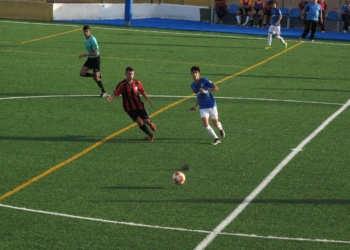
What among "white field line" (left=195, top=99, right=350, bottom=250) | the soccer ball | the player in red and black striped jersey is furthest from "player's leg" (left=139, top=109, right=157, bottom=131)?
the soccer ball

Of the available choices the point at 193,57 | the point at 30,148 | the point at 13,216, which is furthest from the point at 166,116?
the point at 193,57

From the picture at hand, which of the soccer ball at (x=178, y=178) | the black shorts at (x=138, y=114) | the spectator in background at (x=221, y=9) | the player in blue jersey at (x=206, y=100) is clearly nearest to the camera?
the soccer ball at (x=178, y=178)

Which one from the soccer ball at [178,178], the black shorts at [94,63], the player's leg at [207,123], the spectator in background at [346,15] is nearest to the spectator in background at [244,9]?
the spectator in background at [346,15]

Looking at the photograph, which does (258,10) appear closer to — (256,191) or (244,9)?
(244,9)

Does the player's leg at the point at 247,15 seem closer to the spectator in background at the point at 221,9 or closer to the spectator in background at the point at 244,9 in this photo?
the spectator in background at the point at 244,9

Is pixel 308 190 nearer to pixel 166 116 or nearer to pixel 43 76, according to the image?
pixel 166 116

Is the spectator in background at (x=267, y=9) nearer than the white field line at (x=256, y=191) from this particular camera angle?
No

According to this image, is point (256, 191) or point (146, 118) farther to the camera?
point (146, 118)

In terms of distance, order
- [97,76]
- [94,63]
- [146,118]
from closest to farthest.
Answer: [146,118], [97,76], [94,63]

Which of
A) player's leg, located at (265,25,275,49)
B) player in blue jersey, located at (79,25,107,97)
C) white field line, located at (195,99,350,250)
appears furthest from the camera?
player's leg, located at (265,25,275,49)

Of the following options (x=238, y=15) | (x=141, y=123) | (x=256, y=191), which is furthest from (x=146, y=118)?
(x=238, y=15)

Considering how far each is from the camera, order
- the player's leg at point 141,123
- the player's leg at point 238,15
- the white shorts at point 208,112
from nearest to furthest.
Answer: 1. the white shorts at point 208,112
2. the player's leg at point 141,123
3. the player's leg at point 238,15

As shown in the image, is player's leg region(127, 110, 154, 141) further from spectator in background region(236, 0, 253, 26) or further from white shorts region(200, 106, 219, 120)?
spectator in background region(236, 0, 253, 26)

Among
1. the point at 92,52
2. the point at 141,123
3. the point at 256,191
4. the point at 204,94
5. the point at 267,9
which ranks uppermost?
the point at 204,94
